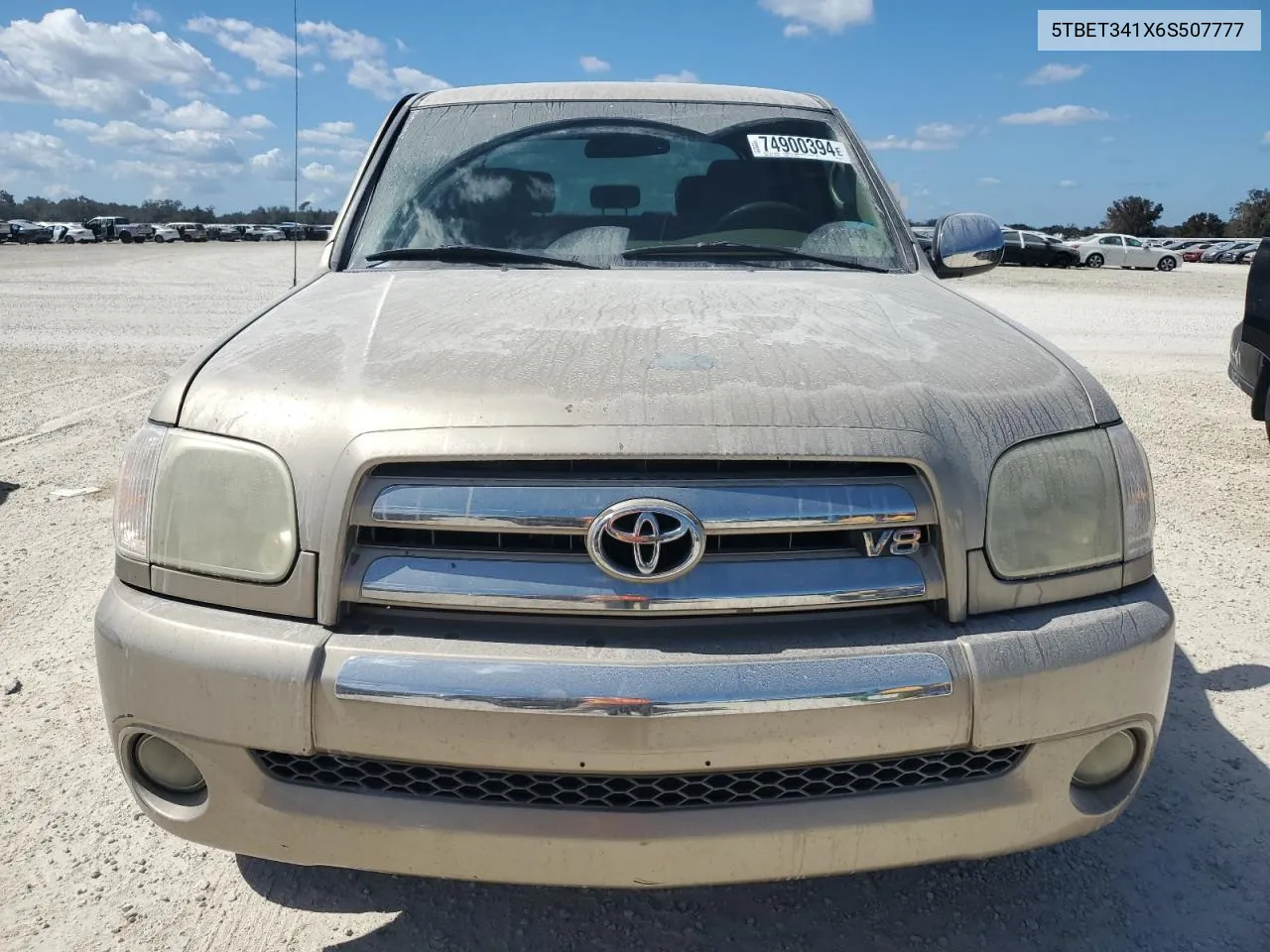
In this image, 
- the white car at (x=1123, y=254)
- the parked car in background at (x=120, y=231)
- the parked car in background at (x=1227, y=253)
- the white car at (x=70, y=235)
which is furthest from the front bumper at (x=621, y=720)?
the parked car in background at (x=120, y=231)

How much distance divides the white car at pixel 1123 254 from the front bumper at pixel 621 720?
40445 millimetres

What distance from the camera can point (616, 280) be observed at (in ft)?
8.19

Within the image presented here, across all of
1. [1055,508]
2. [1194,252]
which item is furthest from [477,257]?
[1194,252]

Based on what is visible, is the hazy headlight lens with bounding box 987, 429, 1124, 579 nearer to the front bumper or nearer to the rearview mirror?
the front bumper

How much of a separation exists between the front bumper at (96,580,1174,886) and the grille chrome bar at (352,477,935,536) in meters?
0.18

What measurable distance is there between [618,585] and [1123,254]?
4157 centimetres

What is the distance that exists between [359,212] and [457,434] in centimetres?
159

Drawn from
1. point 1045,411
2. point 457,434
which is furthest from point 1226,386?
point 457,434

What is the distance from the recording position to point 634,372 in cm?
181

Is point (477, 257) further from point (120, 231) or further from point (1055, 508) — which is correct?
point (120, 231)

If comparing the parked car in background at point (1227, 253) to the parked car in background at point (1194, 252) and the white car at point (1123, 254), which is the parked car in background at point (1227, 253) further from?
the white car at point (1123, 254)

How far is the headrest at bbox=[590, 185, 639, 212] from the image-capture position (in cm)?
299

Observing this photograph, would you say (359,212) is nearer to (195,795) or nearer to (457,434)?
(457,434)

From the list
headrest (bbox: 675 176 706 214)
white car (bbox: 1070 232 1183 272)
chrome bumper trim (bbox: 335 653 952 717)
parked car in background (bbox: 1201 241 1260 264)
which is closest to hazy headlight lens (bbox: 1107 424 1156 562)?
chrome bumper trim (bbox: 335 653 952 717)
